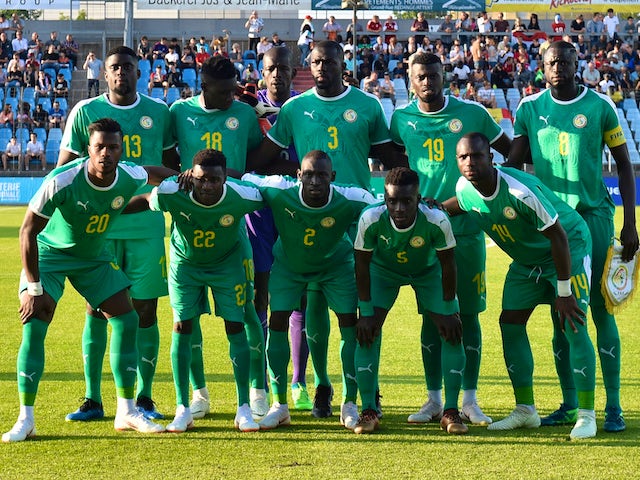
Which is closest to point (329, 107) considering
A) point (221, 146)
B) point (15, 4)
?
point (221, 146)

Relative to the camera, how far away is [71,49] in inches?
1377

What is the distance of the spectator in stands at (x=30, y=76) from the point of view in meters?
32.1

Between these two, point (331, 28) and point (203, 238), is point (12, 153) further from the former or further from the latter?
point (203, 238)

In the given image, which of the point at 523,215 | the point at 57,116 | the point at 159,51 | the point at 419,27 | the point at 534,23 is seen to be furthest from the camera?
the point at 534,23

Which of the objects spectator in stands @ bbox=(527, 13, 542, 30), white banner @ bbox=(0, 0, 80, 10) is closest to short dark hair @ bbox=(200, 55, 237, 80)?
white banner @ bbox=(0, 0, 80, 10)

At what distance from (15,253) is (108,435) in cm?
1218

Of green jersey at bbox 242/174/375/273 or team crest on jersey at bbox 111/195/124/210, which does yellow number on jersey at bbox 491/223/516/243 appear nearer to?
green jersey at bbox 242/174/375/273

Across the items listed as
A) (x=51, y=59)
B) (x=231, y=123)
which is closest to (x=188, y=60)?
(x=51, y=59)

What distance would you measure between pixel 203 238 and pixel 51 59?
2875 cm

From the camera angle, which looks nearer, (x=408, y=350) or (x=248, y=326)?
(x=248, y=326)

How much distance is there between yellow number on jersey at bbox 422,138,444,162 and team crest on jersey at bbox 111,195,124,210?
2121mm

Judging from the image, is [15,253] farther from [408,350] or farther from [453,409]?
[453,409]

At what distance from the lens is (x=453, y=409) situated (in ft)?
22.5

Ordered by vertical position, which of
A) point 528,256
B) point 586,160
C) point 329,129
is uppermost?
point 329,129
